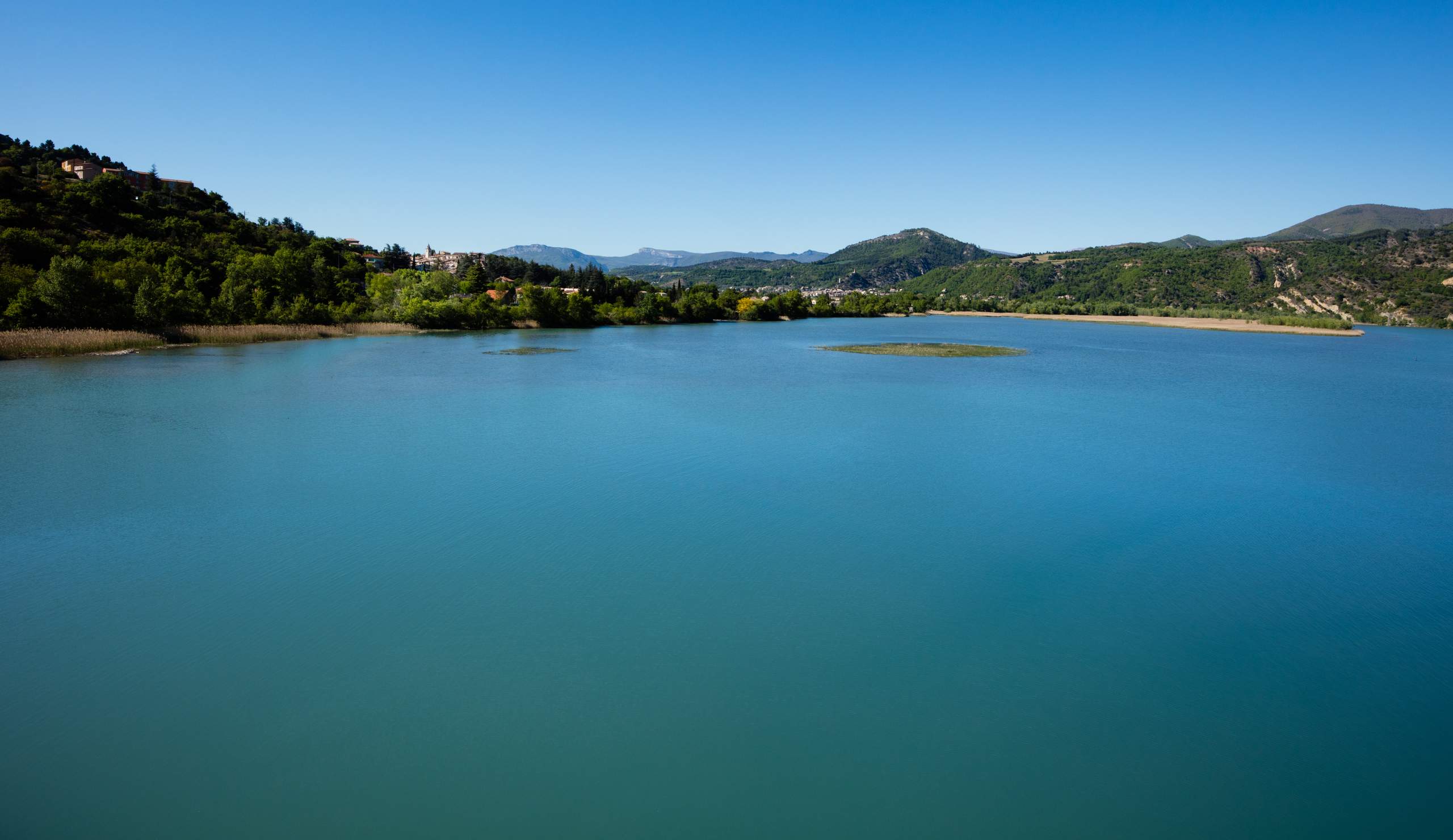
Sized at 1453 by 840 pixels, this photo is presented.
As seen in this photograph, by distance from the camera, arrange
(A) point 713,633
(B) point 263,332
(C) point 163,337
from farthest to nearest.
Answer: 1. (B) point 263,332
2. (C) point 163,337
3. (A) point 713,633

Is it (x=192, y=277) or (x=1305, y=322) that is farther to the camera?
(x=1305, y=322)

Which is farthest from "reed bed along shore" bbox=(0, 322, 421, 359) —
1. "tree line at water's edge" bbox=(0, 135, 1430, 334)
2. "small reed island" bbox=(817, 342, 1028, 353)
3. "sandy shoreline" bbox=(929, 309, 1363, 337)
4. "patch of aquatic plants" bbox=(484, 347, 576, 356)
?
"sandy shoreline" bbox=(929, 309, 1363, 337)

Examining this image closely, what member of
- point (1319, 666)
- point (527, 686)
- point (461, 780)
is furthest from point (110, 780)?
point (1319, 666)

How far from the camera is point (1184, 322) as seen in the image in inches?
3408

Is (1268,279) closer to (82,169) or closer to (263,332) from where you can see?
(263,332)

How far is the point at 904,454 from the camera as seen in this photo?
54.2 feet

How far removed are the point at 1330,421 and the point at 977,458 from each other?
14531 mm

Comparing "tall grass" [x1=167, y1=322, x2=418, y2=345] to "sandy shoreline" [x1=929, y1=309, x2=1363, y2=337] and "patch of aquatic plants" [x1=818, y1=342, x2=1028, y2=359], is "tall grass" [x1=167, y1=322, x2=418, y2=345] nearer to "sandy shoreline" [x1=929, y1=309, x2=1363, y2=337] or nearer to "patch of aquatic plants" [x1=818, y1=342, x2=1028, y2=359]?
"patch of aquatic plants" [x1=818, y1=342, x2=1028, y2=359]

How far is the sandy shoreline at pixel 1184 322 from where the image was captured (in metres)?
72.9

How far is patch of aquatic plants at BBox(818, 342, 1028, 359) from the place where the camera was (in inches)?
1660

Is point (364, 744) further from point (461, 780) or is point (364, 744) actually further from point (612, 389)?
point (612, 389)

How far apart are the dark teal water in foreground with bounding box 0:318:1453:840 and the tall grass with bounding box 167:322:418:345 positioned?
23.4 meters

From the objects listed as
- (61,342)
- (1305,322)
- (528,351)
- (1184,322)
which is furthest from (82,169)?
(1305,322)

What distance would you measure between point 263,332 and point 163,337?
17.0ft
